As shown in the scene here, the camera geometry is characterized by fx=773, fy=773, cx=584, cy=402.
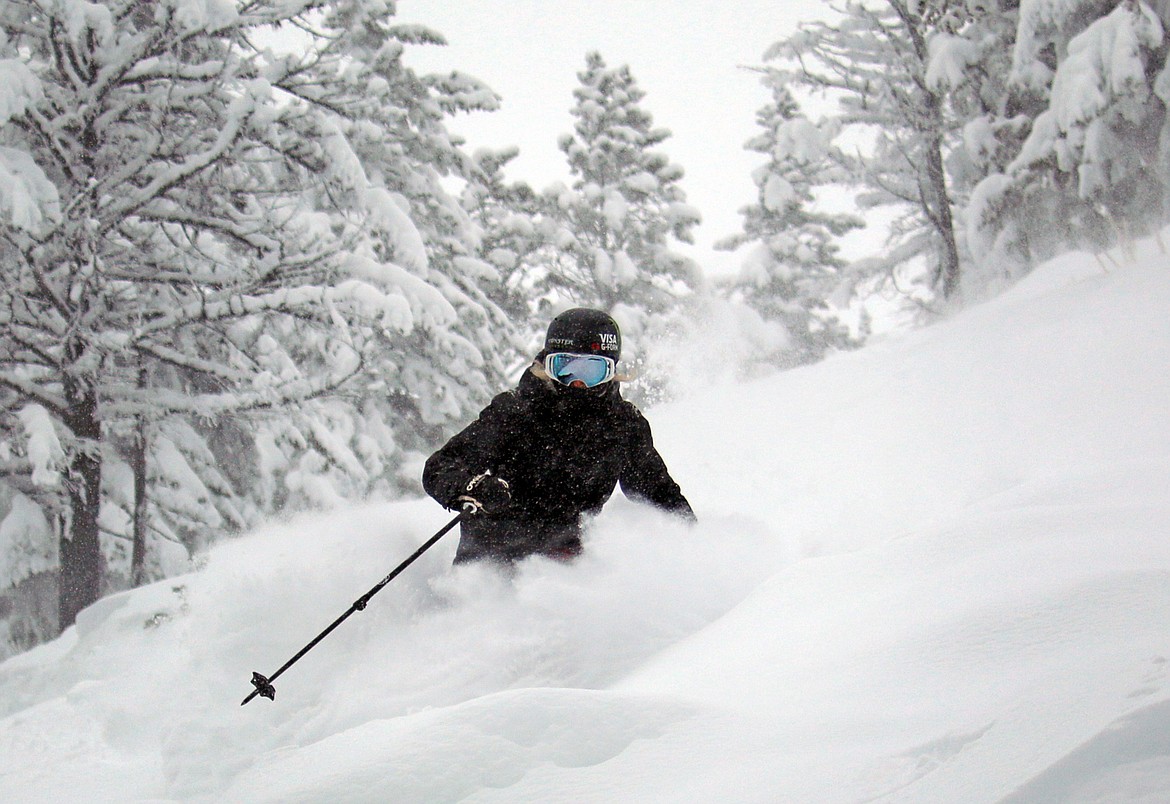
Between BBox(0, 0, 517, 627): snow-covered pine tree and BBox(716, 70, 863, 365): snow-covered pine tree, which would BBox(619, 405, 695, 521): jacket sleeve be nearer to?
BBox(0, 0, 517, 627): snow-covered pine tree

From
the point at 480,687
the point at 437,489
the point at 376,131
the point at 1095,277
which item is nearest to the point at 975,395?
the point at 1095,277

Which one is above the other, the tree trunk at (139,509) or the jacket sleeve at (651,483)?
the tree trunk at (139,509)

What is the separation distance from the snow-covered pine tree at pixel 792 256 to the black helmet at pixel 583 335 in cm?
1906

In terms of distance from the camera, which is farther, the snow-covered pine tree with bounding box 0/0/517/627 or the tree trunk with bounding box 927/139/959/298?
the tree trunk with bounding box 927/139/959/298

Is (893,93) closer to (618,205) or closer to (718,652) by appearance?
(618,205)

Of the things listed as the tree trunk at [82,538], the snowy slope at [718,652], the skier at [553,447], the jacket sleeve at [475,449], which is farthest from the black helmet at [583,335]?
the tree trunk at [82,538]

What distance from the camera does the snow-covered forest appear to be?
23.4 feet

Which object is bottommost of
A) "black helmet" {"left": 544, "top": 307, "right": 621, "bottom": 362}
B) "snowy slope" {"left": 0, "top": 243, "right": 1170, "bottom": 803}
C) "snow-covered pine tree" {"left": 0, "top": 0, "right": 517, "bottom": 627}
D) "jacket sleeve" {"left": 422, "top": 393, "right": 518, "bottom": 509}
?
"snowy slope" {"left": 0, "top": 243, "right": 1170, "bottom": 803}

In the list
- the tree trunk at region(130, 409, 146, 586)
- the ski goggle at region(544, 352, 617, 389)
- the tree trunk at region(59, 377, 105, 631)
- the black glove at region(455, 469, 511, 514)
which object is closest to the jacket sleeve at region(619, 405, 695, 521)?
the ski goggle at region(544, 352, 617, 389)

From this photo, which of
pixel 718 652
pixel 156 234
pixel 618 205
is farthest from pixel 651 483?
pixel 618 205

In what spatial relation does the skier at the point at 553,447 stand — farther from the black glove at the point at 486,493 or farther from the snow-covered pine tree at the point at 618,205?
the snow-covered pine tree at the point at 618,205

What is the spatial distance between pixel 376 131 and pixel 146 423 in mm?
6179

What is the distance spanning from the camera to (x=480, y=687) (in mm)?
2980

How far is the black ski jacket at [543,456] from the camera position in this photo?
4152 mm
